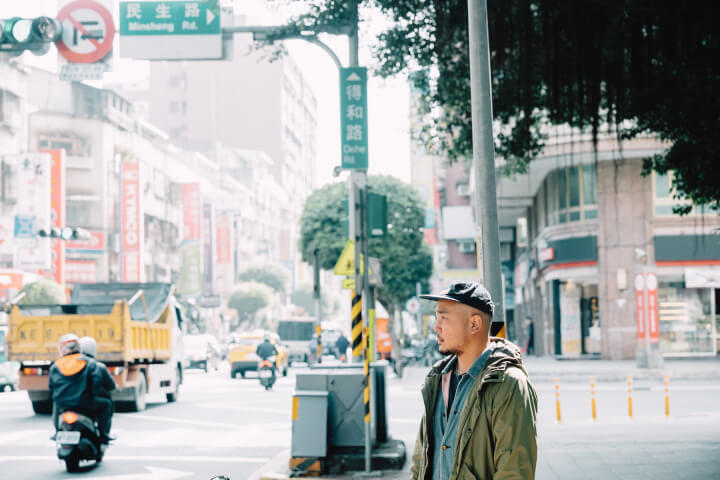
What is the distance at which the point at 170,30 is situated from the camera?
15.1 meters

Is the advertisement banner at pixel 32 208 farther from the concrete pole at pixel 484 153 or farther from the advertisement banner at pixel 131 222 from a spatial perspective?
the concrete pole at pixel 484 153

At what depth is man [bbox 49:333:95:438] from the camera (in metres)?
11.3

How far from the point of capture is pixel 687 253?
34.1 meters

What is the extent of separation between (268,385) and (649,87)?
21004 mm

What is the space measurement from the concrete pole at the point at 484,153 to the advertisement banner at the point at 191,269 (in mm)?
71944

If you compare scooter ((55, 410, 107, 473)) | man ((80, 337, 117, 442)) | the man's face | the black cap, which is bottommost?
scooter ((55, 410, 107, 473))

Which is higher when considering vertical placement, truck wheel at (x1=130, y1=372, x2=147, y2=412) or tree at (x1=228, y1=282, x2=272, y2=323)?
tree at (x1=228, y1=282, x2=272, y2=323)

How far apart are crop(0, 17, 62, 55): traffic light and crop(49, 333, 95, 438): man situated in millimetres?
5634

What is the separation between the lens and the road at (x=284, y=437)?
37.4ft

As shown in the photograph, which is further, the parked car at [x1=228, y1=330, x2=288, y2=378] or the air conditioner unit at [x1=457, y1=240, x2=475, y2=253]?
the air conditioner unit at [x1=457, y1=240, x2=475, y2=253]

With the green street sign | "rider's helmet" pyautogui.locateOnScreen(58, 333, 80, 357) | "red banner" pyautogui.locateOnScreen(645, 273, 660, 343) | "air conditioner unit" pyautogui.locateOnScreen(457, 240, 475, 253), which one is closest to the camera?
"rider's helmet" pyautogui.locateOnScreen(58, 333, 80, 357)

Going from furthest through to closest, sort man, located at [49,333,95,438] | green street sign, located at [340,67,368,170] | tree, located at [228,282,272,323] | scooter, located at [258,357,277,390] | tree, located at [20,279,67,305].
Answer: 1. tree, located at [228,282,272,323]
2. tree, located at [20,279,67,305]
3. scooter, located at [258,357,277,390]
4. green street sign, located at [340,67,368,170]
5. man, located at [49,333,95,438]

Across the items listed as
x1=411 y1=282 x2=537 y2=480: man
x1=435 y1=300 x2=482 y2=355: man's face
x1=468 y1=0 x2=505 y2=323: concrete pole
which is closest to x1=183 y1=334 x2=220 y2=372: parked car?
x1=468 y1=0 x2=505 y2=323: concrete pole

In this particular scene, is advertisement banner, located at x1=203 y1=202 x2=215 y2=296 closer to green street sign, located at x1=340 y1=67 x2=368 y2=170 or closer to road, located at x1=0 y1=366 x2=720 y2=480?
road, located at x1=0 y1=366 x2=720 y2=480
